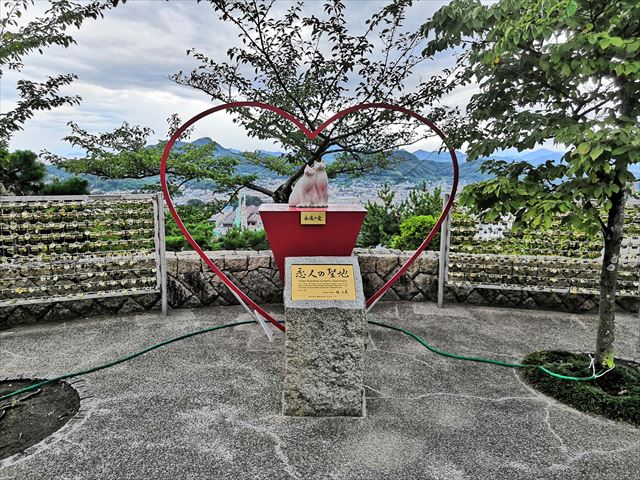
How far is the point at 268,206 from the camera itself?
3.59 metres

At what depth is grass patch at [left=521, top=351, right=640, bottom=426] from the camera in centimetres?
286

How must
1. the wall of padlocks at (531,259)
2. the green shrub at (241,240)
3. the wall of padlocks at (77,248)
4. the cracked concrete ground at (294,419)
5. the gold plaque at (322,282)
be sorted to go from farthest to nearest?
the green shrub at (241,240) < the wall of padlocks at (531,259) < the wall of padlocks at (77,248) < the gold plaque at (322,282) < the cracked concrete ground at (294,419)

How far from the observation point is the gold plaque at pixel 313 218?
3389 mm

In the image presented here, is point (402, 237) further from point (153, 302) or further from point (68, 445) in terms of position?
point (68, 445)

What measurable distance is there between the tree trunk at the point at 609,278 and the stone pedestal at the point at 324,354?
170 centimetres

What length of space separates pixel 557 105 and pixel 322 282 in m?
2.02

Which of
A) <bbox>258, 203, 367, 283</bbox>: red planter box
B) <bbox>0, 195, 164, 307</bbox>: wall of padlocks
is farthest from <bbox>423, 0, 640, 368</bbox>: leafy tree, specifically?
<bbox>0, 195, 164, 307</bbox>: wall of padlocks

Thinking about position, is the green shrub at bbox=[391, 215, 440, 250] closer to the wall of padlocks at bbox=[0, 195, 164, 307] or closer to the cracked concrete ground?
the cracked concrete ground

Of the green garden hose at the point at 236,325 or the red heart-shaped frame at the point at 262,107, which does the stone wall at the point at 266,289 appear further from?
the red heart-shaped frame at the point at 262,107

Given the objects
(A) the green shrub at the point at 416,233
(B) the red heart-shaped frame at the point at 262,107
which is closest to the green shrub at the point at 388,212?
(A) the green shrub at the point at 416,233

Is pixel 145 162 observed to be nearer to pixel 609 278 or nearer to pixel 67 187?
pixel 67 187

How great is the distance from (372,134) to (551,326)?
292 centimetres

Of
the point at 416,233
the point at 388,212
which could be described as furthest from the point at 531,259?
the point at 388,212

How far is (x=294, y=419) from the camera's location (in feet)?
8.98
